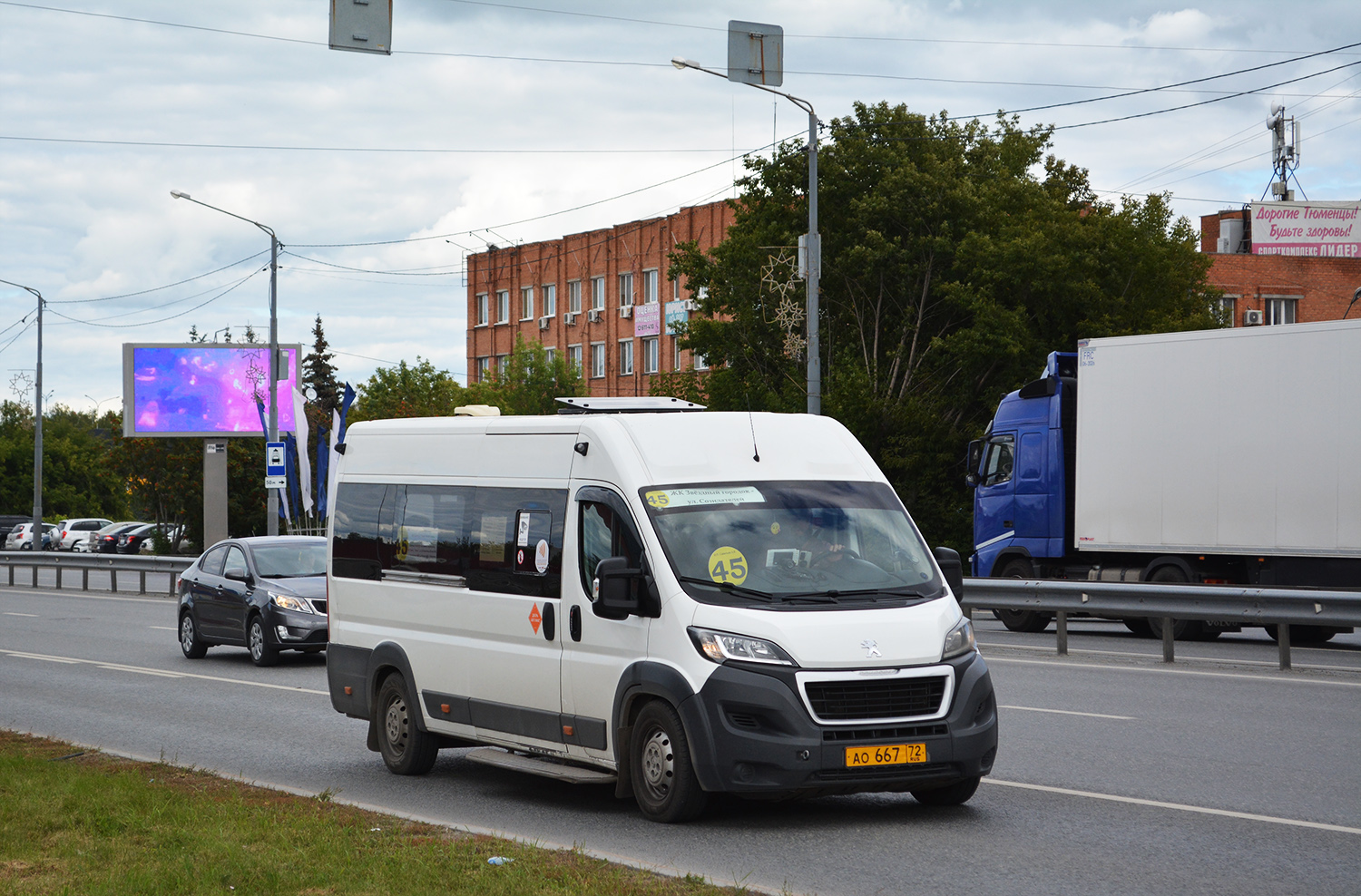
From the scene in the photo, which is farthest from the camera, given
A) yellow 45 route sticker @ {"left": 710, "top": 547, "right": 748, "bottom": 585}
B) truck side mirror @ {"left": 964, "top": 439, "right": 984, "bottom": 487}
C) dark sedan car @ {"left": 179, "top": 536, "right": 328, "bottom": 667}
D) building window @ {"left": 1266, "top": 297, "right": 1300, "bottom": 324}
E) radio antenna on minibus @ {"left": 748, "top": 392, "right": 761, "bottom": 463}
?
building window @ {"left": 1266, "top": 297, "right": 1300, "bottom": 324}

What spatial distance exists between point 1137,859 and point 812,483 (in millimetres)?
2698

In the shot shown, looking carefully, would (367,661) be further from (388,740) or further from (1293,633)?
(1293,633)

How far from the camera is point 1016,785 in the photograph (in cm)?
954

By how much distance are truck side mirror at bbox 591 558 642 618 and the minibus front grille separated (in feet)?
3.51

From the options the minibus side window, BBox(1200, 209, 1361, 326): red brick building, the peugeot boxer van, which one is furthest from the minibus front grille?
BBox(1200, 209, 1361, 326): red brick building

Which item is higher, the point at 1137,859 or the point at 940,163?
the point at 940,163

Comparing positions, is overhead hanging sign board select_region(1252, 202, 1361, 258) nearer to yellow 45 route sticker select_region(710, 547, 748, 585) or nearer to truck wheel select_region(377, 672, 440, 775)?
truck wheel select_region(377, 672, 440, 775)

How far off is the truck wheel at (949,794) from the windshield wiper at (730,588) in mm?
1391

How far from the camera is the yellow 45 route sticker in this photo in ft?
27.7

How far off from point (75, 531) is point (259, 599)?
57.4m

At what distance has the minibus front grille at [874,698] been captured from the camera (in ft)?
26.0

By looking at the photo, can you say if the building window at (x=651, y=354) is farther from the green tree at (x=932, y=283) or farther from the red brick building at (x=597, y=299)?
the green tree at (x=932, y=283)

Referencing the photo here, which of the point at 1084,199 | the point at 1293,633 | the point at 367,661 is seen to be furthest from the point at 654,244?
the point at 367,661

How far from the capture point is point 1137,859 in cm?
737
